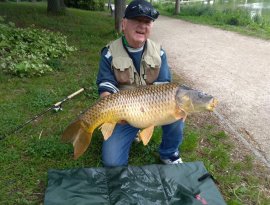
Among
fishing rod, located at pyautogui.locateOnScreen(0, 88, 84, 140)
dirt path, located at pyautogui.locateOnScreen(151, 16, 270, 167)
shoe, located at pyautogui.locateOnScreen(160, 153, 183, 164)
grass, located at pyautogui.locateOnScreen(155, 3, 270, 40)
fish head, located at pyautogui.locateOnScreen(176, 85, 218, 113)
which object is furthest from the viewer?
grass, located at pyautogui.locateOnScreen(155, 3, 270, 40)

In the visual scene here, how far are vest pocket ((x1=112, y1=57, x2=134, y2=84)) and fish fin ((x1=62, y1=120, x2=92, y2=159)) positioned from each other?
0.68 m

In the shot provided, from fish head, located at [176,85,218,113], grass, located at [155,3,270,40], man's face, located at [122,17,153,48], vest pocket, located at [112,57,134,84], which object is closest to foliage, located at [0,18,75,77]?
vest pocket, located at [112,57,134,84]

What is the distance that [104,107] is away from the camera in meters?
2.73

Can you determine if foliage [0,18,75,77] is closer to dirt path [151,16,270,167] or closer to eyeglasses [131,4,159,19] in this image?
dirt path [151,16,270,167]

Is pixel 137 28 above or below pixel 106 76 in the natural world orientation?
above

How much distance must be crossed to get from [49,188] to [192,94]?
4.52 feet

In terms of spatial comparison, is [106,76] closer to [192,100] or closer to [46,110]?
[192,100]

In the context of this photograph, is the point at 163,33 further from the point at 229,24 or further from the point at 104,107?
the point at 104,107

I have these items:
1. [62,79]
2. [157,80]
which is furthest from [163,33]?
[157,80]

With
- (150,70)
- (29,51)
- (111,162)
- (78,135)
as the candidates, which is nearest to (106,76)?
(150,70)

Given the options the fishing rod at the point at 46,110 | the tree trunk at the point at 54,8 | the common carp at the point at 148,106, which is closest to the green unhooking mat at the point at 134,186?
the common carp at the point at 148,106

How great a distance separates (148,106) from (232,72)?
501 cm

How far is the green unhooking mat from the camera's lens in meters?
2.80

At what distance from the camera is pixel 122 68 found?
322 cm
